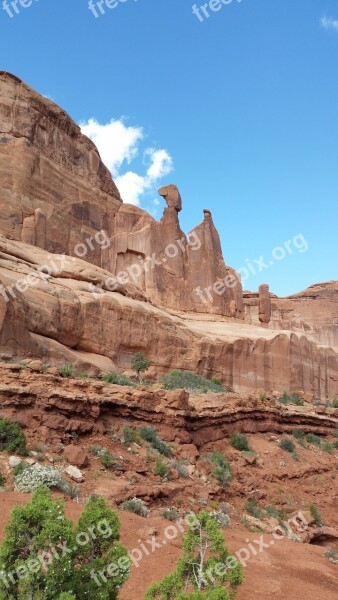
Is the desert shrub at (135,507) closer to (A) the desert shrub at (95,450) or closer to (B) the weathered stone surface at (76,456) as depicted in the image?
(B) the weathered stone surface at (76,456)

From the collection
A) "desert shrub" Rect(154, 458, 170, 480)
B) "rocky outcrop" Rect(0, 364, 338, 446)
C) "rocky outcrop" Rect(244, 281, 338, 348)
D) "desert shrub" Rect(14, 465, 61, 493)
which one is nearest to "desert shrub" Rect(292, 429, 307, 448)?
"rocky outcrop" Rect(0, 364, 338, 446)

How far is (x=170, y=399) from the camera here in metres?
15.8

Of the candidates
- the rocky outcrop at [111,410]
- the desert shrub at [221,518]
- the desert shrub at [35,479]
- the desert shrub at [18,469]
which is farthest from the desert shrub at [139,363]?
the desert shrub at [35,479]

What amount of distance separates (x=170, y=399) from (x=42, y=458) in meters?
5.90

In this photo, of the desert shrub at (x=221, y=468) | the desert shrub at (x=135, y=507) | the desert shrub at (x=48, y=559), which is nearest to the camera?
the desert shrub at (x=48, y=559)

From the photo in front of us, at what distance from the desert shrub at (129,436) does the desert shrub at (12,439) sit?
3.26 m

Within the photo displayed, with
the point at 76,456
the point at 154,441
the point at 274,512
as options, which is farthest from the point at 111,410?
the point at 274,512

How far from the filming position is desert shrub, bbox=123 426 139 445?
13180mm

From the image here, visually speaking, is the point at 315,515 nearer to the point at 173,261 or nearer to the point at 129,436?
the point at 129,436

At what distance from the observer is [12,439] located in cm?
1058

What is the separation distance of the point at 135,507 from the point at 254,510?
5.54 metres

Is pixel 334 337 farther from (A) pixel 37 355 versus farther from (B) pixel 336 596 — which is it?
(B) pixel 336 596

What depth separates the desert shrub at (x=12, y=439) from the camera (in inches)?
410

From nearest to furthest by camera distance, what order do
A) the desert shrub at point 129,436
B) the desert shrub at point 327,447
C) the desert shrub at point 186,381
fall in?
the desert shrub at point 129,436, the desert shrub at point 327,447, the desert shrub at point 186,381
